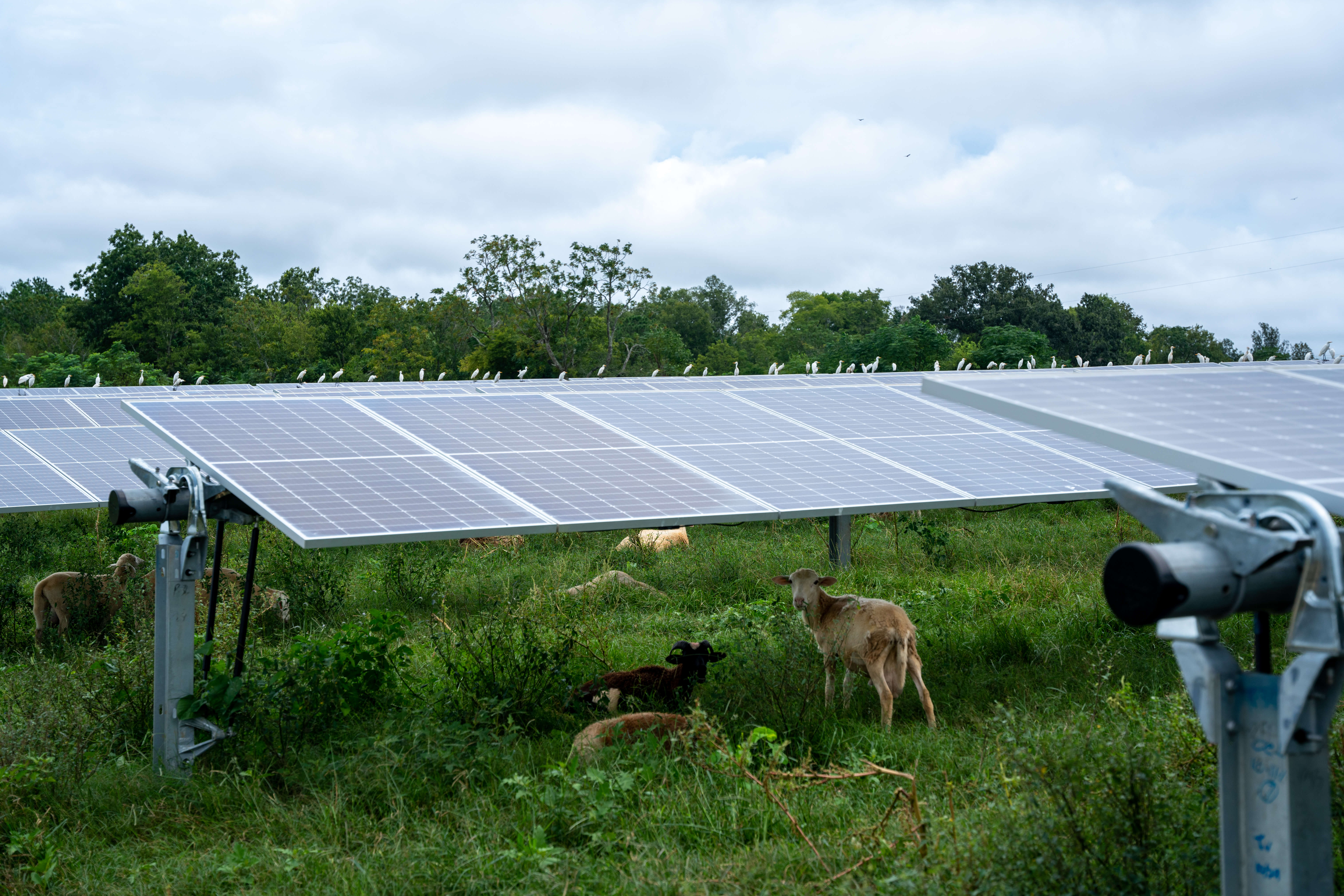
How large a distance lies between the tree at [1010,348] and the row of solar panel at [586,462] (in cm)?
3107

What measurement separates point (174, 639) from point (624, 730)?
308 cm

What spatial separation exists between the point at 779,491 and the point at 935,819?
11.6 ft

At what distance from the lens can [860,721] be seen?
28.3ft

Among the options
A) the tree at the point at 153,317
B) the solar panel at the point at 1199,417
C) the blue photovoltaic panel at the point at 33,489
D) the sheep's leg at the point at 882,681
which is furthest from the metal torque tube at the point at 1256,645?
the tree at the point at 153,317

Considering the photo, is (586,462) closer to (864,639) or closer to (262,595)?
(864,639)

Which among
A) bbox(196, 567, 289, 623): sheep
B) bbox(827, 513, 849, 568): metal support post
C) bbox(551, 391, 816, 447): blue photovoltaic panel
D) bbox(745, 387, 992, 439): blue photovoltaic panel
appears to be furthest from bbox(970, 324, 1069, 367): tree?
bbox(196, 567, 289, 623): sheep

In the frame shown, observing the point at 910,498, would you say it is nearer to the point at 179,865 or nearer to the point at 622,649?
the point at 622,649

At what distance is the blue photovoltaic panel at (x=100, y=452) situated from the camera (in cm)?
1391

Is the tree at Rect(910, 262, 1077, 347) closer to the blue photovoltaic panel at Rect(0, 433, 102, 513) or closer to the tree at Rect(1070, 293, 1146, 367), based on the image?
the tree at Rect(1070, 293, 1146, 367)

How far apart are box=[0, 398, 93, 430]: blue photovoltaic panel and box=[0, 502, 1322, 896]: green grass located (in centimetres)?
536

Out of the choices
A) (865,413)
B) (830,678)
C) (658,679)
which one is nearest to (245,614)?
(658,679)

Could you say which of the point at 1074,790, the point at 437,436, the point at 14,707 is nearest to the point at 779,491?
the point at 437,436

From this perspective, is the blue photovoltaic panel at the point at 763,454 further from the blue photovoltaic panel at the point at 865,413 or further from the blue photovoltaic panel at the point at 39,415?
the blue photovoltaic panel at the point at 39,415

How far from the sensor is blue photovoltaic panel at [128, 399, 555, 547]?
7086mm
